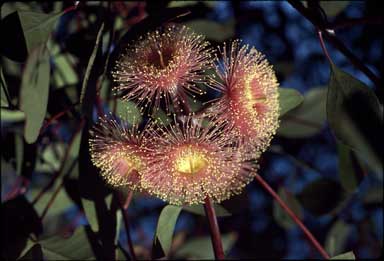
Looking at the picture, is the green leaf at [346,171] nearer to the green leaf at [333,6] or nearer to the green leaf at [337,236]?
the green leaf at [337,236]

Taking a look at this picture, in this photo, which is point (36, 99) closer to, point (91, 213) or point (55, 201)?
point (91, 213)

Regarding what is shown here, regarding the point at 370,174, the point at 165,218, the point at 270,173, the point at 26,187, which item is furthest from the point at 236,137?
the point at 370,174

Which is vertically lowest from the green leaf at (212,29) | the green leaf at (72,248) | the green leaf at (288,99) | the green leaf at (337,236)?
the green leaf at (337,236)

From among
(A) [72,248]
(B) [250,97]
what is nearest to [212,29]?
(B) [250,97]

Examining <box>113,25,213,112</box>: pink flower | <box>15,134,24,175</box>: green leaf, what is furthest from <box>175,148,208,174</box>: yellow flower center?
<box>15,134,24,175</box>: green leaf

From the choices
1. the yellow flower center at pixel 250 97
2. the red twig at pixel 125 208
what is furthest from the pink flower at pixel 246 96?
the red twig at pixel 125 208

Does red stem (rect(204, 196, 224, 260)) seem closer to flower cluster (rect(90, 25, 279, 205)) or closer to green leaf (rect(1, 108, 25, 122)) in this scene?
flower cluster (rect(90, 25, 279, 205))

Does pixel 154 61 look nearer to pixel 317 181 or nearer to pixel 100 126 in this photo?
pixel 100 126
